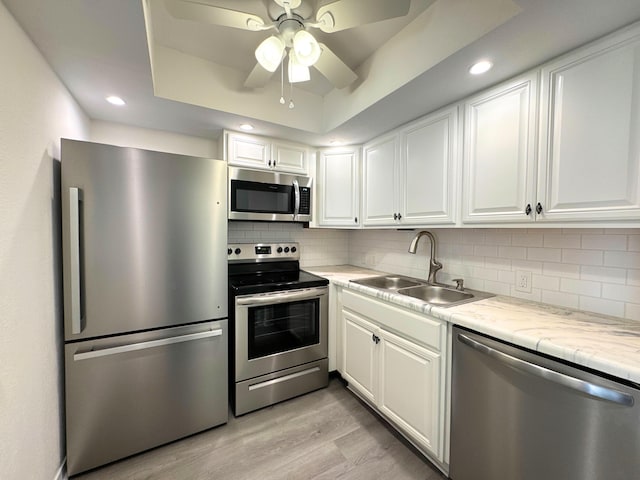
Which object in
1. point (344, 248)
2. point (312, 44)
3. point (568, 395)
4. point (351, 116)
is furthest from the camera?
point (344, 248)

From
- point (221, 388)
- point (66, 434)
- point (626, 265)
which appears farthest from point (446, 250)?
point (66, 434)

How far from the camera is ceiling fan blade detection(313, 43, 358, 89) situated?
140cm

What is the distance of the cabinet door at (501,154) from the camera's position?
4.34 feet

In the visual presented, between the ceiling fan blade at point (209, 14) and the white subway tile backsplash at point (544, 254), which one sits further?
the white subway tile backsplash at point (544, 254)

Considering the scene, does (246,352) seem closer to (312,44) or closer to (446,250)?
(446,250)

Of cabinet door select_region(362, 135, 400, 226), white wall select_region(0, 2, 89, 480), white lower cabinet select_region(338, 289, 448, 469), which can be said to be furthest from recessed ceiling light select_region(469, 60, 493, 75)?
white wall select_region(0, 2, 89, 480)

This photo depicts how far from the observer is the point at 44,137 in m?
1.26

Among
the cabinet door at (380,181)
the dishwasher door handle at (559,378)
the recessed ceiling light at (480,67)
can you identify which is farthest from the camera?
the cabinet door at (380,181)

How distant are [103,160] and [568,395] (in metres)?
2.38

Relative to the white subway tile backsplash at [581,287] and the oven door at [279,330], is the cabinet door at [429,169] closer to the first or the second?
Result: the white subway tile backsplash at [581,287]

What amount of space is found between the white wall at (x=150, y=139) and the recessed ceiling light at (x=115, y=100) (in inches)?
17.2

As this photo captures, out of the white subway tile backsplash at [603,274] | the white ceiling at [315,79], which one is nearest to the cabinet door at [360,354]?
the white subway tile backsplash at [603,274]

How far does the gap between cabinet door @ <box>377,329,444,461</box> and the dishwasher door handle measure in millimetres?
305

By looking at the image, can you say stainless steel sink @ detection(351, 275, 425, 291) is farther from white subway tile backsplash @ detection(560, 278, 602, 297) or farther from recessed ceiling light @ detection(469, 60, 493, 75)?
recessed ceiling light @ detection(469, 60, 493, 75)
